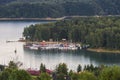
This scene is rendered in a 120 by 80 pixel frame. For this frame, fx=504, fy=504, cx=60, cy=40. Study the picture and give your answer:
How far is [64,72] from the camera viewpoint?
21844 mm

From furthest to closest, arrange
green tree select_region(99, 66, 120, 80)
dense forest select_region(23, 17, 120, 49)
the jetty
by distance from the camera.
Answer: the jetty, dense forest select_region(23, 17, 120, 49), green tree select_region(99, 66, 120, 80)

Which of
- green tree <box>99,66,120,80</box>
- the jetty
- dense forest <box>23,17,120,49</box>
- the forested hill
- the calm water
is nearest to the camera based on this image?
green tree <box>99,66,120,80</box>

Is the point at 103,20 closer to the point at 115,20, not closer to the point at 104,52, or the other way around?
the point at 115,20

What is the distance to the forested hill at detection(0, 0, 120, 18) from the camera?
6140 cm

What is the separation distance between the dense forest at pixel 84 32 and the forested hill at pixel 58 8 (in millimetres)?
21592

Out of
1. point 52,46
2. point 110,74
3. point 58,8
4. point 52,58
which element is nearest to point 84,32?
point 52,46

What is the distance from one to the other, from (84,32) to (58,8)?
26.5 metres

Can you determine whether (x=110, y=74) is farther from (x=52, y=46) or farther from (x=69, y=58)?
(x=52, y=46)

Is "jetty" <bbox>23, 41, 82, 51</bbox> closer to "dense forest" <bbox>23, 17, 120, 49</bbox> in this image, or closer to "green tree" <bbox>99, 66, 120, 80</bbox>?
"dense forest" <bbox>23, 17, 120, 49</bbox>

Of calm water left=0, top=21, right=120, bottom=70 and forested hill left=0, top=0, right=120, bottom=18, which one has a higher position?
forested hill left=0, top=0, right=120, bottom=18

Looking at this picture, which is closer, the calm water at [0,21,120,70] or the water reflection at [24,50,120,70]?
the calm water at [0,21,120,70]

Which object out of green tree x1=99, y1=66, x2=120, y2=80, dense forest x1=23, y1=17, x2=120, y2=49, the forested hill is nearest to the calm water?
dense forest x1=23, y1=17, x2=120, y2=49

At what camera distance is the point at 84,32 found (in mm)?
35969

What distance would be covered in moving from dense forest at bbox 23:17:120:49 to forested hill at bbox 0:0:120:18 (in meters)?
21.6
